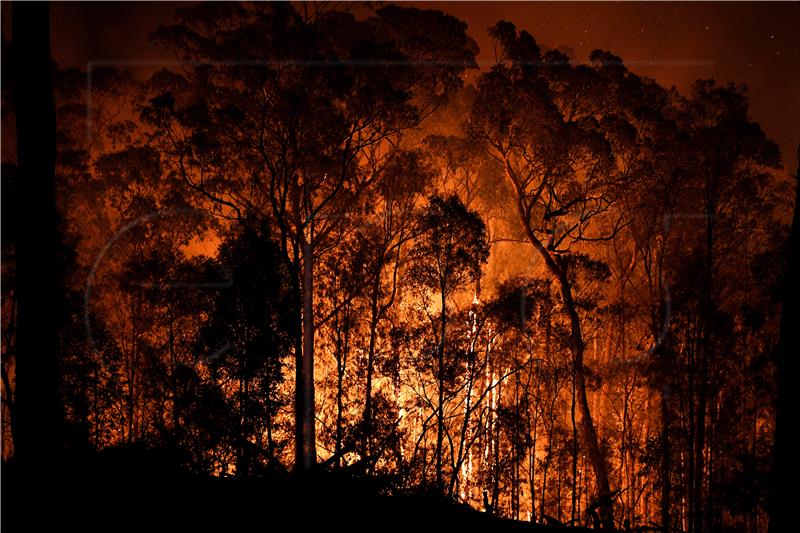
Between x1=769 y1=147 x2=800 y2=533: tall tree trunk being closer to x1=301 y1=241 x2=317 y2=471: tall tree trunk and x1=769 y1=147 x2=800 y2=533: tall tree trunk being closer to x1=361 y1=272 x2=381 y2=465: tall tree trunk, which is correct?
x1=301 y1=241 x2=317 y2=471: tall tree trunk

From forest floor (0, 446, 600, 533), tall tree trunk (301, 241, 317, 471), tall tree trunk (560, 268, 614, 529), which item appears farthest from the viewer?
tall tree trunk (560, 268, 614, 529)

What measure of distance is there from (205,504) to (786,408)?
5.48m

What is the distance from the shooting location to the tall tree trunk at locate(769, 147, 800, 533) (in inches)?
204

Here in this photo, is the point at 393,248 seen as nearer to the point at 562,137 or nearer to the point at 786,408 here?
the point at 562,137

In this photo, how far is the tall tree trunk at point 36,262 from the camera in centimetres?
584

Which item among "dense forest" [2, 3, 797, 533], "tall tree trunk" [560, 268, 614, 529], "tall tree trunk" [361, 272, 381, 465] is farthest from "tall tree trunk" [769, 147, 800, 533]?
"tall tree trunk" [361, 272, 381, 465]

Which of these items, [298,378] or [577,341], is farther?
[577,341]

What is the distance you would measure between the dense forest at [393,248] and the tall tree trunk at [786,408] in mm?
8818

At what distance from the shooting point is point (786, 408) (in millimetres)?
5223

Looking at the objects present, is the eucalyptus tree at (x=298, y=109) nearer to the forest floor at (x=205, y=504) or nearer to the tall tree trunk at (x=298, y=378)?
the tall tree trunk at (x=298, y=378)

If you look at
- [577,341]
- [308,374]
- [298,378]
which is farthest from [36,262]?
[577,341]

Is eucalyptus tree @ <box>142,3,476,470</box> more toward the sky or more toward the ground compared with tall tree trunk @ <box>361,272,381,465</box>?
more toward the sky

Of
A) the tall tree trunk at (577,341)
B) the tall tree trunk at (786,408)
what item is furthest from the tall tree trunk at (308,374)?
the tall tree trunk at (786,408)

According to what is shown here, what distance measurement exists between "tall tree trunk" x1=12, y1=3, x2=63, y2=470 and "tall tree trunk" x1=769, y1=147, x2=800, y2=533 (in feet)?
20.7
